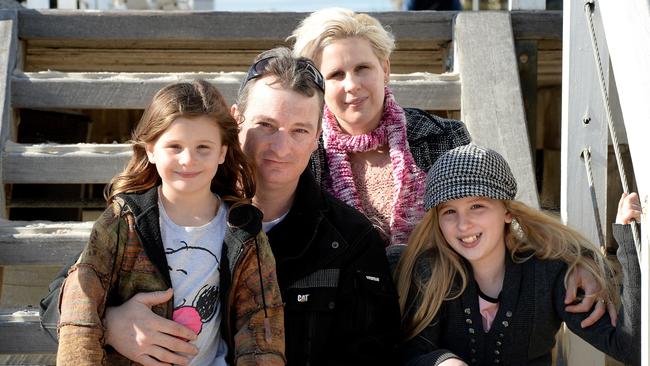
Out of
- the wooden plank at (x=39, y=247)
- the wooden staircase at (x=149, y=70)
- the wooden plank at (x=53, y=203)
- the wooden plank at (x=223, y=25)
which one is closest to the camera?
the wooden plank at (x=39, y=247)

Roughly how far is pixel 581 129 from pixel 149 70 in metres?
1.81

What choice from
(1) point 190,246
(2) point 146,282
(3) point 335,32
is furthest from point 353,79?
(2) point 146,282

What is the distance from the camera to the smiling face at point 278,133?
2.26 m

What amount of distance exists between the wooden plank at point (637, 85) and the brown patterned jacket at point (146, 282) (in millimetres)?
836

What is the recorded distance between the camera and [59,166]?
113 inches

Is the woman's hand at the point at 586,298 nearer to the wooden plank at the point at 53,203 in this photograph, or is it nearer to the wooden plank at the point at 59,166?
the wooden plank at the point at 59,166

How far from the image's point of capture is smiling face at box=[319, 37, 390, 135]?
2.68m

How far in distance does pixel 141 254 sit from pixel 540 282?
1.01m

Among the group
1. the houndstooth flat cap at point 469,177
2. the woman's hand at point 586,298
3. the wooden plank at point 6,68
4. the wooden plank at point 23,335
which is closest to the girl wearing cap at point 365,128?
the houndstooth flat cap at point 469,177

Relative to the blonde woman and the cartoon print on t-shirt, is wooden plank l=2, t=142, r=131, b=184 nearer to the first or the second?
the blonde woman

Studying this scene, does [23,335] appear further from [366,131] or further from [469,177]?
[469,177]

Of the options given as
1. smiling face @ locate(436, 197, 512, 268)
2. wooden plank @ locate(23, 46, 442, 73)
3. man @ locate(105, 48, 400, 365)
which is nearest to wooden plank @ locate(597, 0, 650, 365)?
smiling face @ locate(436, 197, 512, 268)

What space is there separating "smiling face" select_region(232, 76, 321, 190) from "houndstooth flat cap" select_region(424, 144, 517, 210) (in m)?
0.34

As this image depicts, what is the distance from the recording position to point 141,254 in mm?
2016
